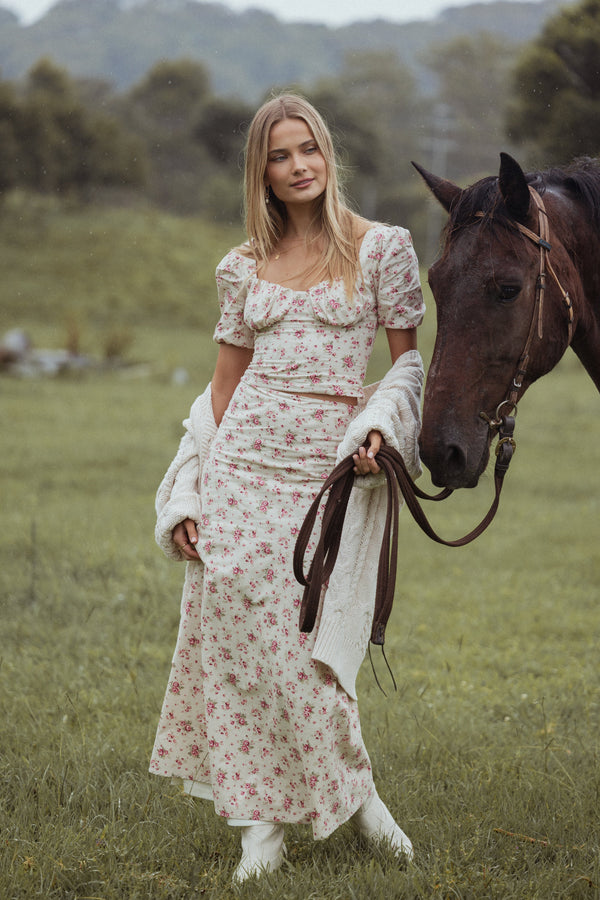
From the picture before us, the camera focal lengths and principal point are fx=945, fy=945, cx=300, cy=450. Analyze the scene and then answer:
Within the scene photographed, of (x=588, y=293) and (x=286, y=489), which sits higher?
(x=588, y=293)

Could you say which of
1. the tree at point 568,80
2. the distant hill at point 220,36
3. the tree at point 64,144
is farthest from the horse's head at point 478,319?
the distant hill at point 220,36

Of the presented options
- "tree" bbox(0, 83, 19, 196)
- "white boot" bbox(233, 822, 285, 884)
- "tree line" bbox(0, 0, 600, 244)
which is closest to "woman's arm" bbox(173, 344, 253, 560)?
"tree line" bbox(0, 0, 600, 244)

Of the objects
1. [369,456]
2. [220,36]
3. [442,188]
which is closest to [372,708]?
[369,456]

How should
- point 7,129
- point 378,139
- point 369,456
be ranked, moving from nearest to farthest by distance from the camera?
point 369,456 → point 7,129 → point 378,139

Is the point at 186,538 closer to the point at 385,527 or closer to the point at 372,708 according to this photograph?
the point at 385,527

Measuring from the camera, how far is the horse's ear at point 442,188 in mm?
2352

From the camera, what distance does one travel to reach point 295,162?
8.25 ft

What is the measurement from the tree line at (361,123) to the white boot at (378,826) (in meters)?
1.81

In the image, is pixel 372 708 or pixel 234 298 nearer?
pixel 234 298

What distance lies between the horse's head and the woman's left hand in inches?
5.8

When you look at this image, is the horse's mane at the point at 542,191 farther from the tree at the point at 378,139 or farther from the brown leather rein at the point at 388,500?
the tree at the point at 378,139

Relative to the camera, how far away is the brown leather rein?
222cm

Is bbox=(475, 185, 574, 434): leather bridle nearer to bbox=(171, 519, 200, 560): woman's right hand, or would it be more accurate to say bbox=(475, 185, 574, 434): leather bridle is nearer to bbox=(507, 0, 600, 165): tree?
bbox=(171, 519, 200, 560): woman's right hand

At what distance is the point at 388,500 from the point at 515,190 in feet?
2.61
